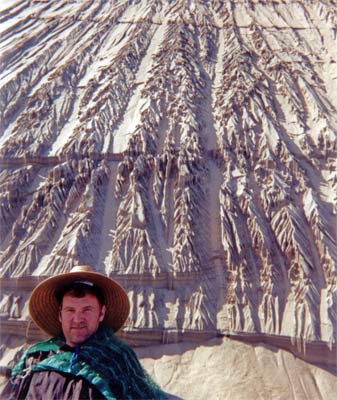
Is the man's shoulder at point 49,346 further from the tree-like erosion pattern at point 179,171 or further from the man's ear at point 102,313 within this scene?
the tree-like erosion pattern at point 179,171

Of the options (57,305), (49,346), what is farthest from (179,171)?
(49,346)

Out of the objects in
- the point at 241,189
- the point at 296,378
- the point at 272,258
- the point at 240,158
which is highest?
the point at 240,158

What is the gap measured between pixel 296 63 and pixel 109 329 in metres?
4.21

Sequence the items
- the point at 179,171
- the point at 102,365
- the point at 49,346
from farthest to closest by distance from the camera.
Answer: the point at 179,171, the point at 49,346, the point at 102,365

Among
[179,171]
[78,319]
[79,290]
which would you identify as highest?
[179,171]

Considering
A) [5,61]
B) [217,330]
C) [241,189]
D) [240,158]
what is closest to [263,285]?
A: [217,330]

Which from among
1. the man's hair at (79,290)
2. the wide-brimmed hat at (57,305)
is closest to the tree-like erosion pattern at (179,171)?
the wide-brimmed hat at (57,305)

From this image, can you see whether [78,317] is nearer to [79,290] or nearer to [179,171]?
[79,290]

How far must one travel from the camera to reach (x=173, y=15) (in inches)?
256

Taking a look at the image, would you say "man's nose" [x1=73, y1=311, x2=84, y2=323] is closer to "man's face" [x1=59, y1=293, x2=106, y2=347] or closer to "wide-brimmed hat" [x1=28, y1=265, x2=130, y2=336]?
"man's face" [x1=59, y1=293, x2=106, y2=347]

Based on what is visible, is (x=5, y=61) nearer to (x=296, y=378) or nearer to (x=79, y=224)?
(x=79, y=224)

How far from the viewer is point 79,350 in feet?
6.13

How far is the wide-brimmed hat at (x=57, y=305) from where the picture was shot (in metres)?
1.97

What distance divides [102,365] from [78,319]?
0.57 ft
